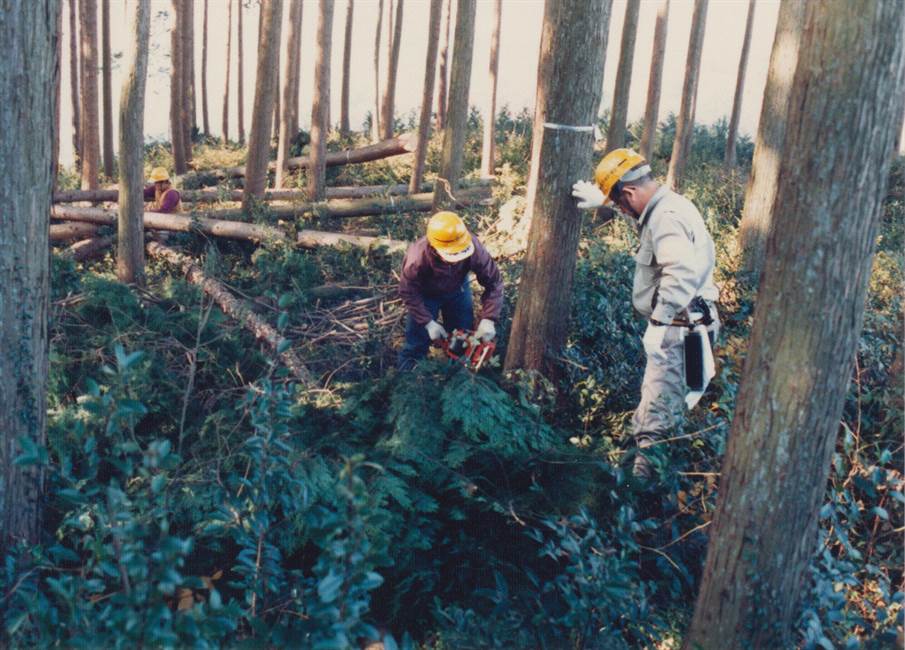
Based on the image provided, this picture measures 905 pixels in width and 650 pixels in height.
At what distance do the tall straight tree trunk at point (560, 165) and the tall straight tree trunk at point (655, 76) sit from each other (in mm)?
8686

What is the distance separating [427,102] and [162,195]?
191 inches

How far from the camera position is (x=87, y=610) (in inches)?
120

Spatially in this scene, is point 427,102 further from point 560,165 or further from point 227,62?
point 227,62

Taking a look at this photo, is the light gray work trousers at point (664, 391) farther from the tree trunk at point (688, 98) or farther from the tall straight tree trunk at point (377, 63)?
the tall straight tree trunk at point (377, 63)

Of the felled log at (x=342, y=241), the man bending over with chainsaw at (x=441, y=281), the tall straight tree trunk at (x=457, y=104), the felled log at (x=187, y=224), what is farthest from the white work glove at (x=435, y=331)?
the felled log at (x=187, y=224)

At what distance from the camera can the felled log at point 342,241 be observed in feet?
32.4

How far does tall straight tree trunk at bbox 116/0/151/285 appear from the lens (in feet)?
29.8

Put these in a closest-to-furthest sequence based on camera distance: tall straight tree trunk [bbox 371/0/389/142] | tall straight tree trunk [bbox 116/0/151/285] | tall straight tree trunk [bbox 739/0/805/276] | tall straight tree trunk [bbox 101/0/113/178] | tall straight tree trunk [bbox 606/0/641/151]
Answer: tall straight tree trunk [bbox 739/0/805/276]
tall straight tree trunk [bbox 116/0/151/285]
tall straight tree trunk [bbox 606/0/641/151]
tall straight tree trunk [bbox 101/0/113/178]
tall straight tree trunk [bbox 371/0/389/142]

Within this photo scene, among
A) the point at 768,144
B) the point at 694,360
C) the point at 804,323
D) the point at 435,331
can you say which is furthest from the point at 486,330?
the point at 768,144

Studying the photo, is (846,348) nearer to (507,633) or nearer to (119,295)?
(507,633)

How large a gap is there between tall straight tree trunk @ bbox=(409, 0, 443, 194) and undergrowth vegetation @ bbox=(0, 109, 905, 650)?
5687mm

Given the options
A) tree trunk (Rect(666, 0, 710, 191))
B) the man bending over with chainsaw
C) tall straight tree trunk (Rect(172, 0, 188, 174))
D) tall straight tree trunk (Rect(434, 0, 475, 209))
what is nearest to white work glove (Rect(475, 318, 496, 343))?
the man bending over with chainsaw

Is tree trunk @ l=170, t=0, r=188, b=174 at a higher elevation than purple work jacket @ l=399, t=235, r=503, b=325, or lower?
higher

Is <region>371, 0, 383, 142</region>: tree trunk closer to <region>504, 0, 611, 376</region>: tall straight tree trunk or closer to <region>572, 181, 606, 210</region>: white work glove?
<region>504, 0, 611, 376</region>: tall straight tree trunk
